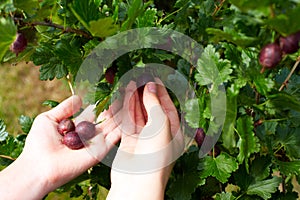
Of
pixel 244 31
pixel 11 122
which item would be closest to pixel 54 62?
pixel 244 31

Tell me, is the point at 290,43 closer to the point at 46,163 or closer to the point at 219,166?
the point at 219,166

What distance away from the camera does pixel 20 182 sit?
4.33 feet

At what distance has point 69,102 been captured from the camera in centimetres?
136

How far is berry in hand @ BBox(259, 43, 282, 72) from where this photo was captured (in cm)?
74

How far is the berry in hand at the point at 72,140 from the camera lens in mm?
1236

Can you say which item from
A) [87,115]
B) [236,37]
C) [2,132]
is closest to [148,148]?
[87,115]

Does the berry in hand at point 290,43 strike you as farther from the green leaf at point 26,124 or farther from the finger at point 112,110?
the green leaf at point 26,124

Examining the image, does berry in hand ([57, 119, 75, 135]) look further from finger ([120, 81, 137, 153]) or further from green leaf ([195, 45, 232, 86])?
green leaf ([195, 45, 232, 86])

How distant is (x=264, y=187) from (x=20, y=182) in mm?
639

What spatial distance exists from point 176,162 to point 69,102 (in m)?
0.36

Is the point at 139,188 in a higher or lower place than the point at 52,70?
lower

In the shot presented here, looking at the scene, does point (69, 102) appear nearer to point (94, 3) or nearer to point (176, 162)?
point (176, 162)

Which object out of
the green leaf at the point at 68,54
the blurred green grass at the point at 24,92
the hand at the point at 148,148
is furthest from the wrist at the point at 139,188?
the blurred green grass at the point at 24,92

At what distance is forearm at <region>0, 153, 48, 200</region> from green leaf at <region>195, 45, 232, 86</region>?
0.57 meters
